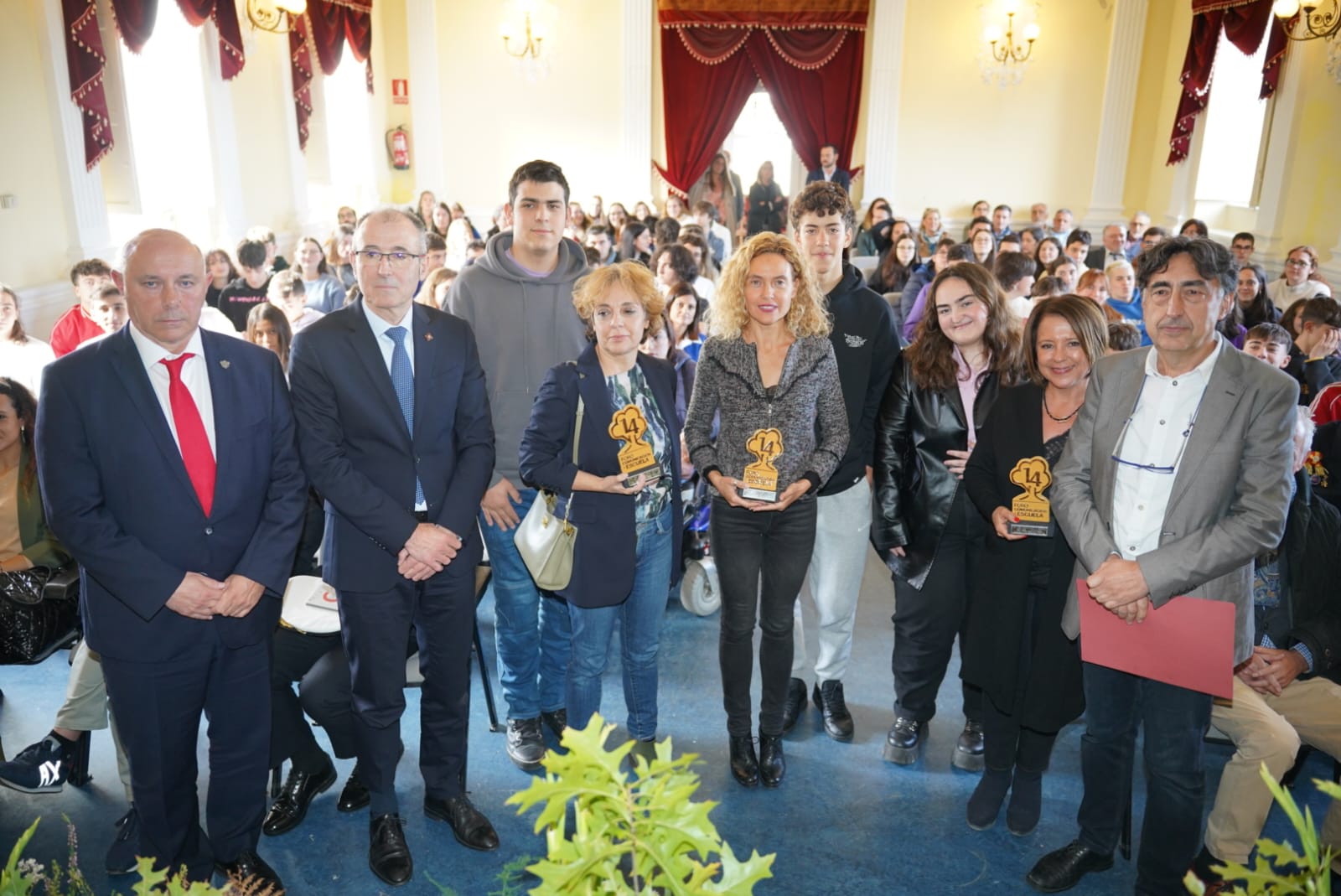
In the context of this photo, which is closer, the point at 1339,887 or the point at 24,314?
the point at 1339,887

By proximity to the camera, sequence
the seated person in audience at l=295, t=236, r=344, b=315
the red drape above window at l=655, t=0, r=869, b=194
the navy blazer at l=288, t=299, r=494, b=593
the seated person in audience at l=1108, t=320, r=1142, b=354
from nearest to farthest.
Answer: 1. the navy blazer at l=288, t=299, r=494, b=593
2. the seated person in audience at l=1108, t=320, r=1142, b=354
3. the seated person in audience at l=295, t=236, r=344, b=315
4. the red drape above window at l=655, t=0, r=869, b=194

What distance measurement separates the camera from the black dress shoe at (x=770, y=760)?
2754 millimetres

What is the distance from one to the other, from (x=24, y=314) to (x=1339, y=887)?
6.23 m

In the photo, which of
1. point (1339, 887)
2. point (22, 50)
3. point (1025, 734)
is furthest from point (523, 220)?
point (22, 50)

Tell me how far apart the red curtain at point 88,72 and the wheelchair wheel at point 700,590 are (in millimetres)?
4614

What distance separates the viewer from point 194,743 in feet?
7.09

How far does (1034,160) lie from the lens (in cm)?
1127

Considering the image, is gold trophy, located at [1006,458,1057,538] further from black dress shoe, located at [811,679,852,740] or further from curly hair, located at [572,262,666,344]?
curly hair, located at [572,262,666,344]

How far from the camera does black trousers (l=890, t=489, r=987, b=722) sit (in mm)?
2648

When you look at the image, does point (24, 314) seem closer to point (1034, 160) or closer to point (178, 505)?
point (178, 505)

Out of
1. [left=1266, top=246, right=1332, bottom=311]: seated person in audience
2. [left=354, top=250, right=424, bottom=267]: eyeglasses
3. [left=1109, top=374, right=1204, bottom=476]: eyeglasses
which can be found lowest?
[left=1109, top=374, right=1204, bottom=476]: eyeglasses

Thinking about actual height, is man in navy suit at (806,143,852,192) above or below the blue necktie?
above

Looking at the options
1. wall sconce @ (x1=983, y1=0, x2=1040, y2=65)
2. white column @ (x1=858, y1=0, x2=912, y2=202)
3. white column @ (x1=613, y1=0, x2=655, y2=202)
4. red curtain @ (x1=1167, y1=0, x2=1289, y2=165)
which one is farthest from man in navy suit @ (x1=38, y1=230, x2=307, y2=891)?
wall sconce @ (x1=983, y1=0, x2=1040, y2=65)

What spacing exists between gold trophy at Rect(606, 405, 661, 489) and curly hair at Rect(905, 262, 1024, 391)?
0.83 metres
